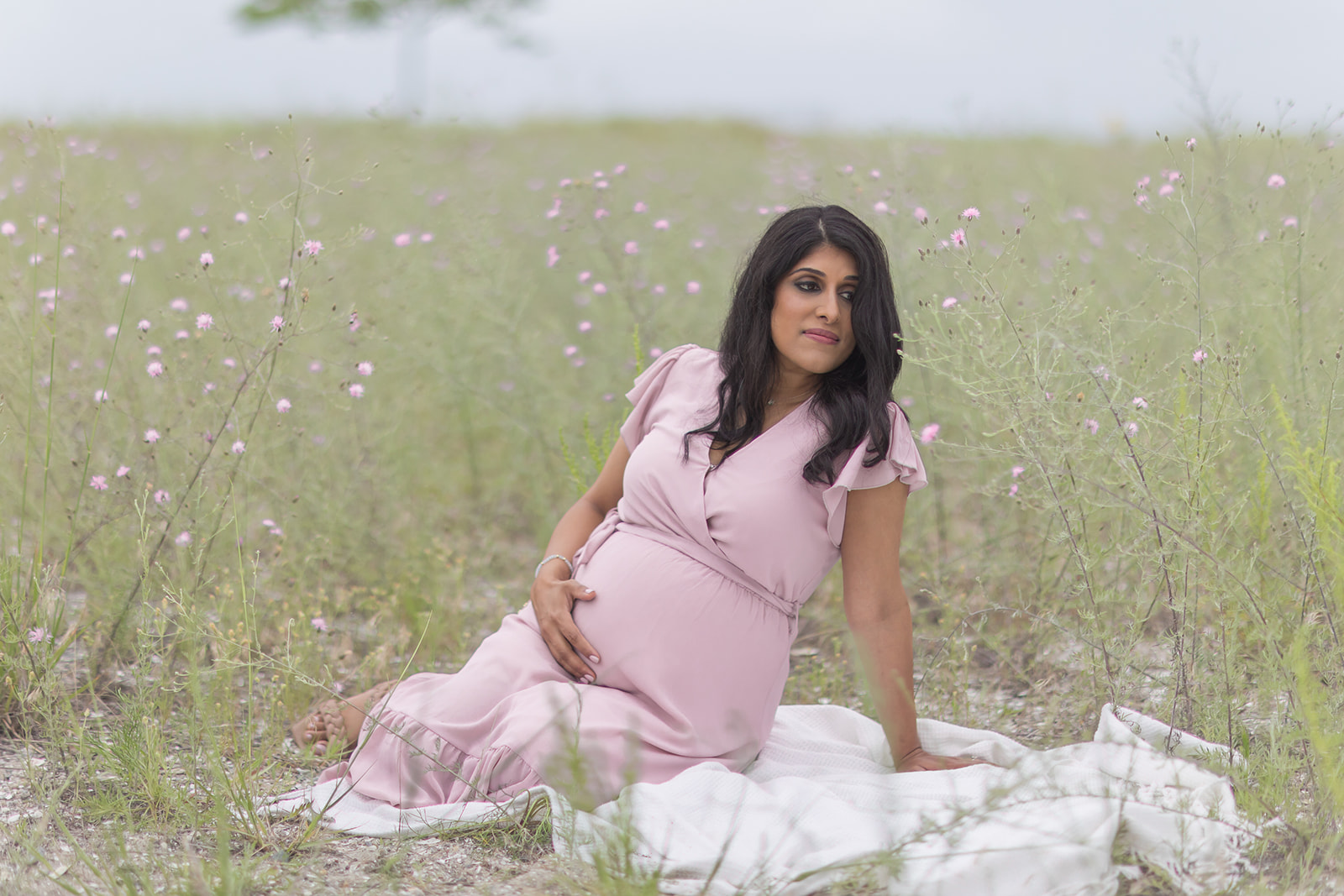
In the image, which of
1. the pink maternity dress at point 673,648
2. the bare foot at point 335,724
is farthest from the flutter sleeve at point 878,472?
the bare foot at point 335,724

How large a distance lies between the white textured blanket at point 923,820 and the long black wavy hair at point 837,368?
62 cm

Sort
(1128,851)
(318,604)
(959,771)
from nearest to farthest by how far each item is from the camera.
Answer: (1128,851), (959,771), (318,604)

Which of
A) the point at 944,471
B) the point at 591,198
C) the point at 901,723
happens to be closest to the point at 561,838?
the point at 901,723

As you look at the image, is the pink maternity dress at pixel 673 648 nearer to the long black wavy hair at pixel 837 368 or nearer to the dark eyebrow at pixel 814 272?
the long black wavy hair at pixel 837 368

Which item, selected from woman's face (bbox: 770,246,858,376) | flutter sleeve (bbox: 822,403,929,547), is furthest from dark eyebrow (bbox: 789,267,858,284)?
flutter sleeve (bbox: 822,403,929,547)

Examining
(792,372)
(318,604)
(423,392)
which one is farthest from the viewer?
(423,392)

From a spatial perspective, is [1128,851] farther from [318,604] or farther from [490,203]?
[490,203]

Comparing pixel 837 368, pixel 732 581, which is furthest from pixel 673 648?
pixel 837 368

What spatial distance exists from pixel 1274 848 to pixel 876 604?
2.62 ft

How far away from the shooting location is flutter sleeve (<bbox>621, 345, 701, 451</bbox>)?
99.7 inches

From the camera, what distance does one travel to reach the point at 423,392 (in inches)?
176

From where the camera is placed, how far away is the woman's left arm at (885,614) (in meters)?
2.17

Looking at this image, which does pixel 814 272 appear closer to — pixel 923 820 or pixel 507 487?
pixel 923 820

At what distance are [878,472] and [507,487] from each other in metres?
2.29
